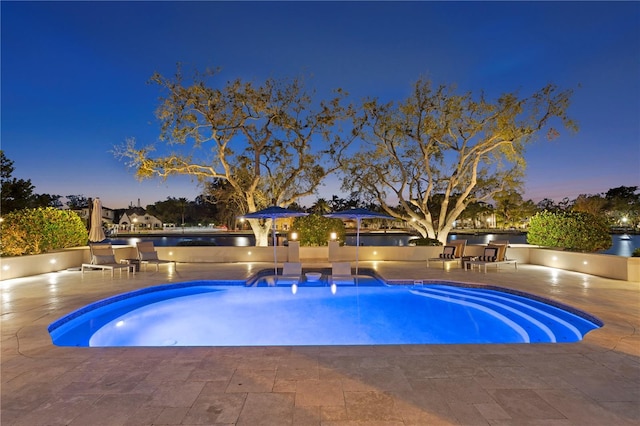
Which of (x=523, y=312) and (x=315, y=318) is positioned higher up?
(x=523, y=312)

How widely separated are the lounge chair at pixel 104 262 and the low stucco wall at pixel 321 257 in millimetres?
1239

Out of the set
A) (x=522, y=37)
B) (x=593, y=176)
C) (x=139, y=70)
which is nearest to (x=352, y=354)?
(x=522, y=37)

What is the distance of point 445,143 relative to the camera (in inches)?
656

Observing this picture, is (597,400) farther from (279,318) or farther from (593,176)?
(593,176)

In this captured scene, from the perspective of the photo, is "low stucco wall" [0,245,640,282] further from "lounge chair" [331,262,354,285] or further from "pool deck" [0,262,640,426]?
"pool deck" [0,262,640,426]

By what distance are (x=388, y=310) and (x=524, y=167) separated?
1281 cm

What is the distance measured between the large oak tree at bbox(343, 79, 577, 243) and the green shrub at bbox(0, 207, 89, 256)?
11.7 meters

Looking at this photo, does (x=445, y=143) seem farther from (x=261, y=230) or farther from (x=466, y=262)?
(x=261, y=230)

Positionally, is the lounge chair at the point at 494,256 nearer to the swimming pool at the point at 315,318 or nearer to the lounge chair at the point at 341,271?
the swimming pool at the point at 315,318

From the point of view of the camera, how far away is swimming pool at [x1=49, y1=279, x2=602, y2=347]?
6137mm

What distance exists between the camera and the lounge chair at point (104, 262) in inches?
420

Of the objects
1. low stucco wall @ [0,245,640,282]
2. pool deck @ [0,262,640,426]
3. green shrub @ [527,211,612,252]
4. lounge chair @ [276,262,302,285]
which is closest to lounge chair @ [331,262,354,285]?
lounge chair @ [276,262,302,285]

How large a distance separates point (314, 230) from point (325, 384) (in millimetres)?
11197

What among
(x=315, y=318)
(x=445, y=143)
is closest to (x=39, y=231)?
(x=315, y=318)
